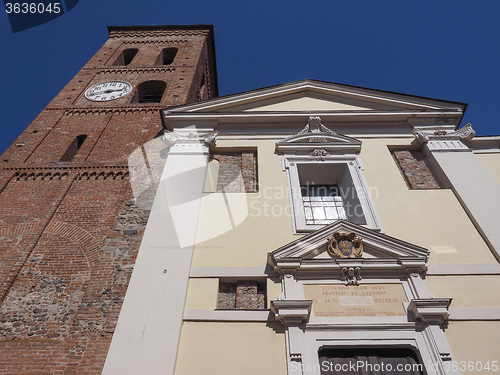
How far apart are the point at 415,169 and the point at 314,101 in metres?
3.61

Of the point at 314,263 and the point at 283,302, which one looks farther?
the point at 314,263

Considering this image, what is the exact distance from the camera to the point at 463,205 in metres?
8.12

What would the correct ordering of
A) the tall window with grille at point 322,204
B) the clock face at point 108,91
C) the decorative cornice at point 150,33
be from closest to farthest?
the tall window with grille at point 322,204, the clock face at point 108,91, the decorative cornice at point 150,33

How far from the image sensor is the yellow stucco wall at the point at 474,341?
5.74 meters

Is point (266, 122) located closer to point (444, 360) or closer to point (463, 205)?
point (463, 205)

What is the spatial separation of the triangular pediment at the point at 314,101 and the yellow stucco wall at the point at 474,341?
19.8 feet

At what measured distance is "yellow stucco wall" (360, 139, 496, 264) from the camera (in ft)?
23.7

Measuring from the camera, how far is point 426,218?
791 centimetres

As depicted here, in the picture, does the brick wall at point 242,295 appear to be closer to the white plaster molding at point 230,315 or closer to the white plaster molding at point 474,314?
the white plaster molding at point 230,315

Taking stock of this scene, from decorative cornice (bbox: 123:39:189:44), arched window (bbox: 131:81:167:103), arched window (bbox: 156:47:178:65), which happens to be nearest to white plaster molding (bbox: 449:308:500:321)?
arched window (bbox: 131:81:167:103)

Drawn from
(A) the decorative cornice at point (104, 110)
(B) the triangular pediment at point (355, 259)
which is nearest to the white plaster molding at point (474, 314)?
(B) the triangular pediment at point (355, 259)

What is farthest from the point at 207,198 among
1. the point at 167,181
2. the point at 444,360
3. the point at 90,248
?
the point at 444,360

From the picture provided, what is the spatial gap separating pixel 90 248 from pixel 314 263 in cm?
421

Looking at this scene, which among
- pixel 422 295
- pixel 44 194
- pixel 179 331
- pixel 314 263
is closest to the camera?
A: pixel 179 331
